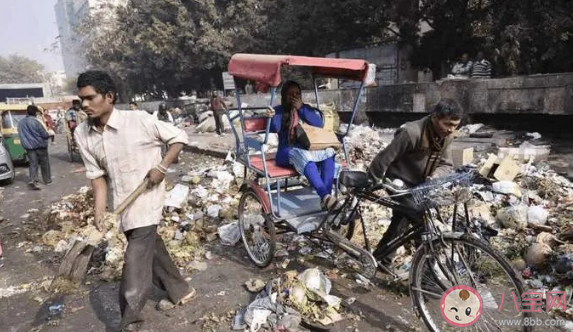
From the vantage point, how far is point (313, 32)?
2075 cm

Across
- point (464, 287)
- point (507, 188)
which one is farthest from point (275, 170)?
point (507, 188)

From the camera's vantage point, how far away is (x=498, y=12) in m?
12.5

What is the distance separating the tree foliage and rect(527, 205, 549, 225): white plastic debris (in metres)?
9.23

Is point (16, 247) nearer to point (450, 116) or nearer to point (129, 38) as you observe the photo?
point (450, 116)

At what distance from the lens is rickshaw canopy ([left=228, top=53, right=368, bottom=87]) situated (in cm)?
348

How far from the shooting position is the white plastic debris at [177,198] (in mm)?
5957

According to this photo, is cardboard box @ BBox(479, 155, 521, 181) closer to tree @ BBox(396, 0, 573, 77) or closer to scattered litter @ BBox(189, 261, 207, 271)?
scattered litter @ BBox(189, 261, 207, 271)

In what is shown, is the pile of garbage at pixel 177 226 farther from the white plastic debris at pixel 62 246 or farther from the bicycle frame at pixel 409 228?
the bicycle frame at pixel 409 228

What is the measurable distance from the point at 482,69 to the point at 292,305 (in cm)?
1452

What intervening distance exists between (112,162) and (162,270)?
1060 mm

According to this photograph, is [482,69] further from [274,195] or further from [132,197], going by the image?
[132,197]

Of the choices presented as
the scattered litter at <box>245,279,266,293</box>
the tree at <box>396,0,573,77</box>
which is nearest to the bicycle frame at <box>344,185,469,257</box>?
the scattered litter at <box>245,279,266,293</box>

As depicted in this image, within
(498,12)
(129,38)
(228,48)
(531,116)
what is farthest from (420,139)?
(129,38)

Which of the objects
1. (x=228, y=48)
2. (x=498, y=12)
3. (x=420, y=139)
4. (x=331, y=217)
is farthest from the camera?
(x=228, y=48)
